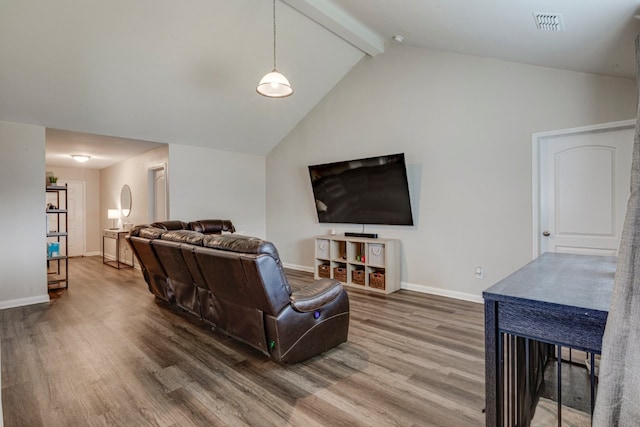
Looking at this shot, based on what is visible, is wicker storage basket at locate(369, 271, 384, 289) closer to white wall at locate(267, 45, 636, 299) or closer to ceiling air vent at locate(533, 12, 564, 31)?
white wall at locate(267, 45, 636, 299)

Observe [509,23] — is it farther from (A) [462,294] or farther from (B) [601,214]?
(A) [462,294]

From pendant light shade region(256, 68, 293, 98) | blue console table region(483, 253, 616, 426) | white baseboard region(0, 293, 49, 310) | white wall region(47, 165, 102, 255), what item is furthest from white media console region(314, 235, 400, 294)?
white wall region(47, 165, 102, 255)

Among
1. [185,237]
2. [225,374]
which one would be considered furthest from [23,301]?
[225,374]

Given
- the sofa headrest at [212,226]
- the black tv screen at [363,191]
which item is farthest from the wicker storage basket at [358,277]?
the sofa headrest at [212,226]

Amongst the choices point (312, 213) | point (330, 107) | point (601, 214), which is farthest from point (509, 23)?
point (312, 213)

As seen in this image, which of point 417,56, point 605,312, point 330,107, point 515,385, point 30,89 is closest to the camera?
point 605,312

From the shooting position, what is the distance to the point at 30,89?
3.89m

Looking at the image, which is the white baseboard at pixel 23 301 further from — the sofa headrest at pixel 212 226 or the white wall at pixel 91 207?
the white wall at pixel 91 207

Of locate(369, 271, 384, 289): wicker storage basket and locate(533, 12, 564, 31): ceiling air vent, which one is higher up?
locate(533, 12, 564, 31): ceiling air vent

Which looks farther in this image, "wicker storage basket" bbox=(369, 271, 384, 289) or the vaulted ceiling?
"wicker storage basket" bbox=(369, 271, 384, 289)

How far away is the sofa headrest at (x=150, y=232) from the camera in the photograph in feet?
11.5

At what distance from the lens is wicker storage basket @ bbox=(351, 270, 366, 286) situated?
493 cm

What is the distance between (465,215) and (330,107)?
3.03 metres

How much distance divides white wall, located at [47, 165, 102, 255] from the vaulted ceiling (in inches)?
193
